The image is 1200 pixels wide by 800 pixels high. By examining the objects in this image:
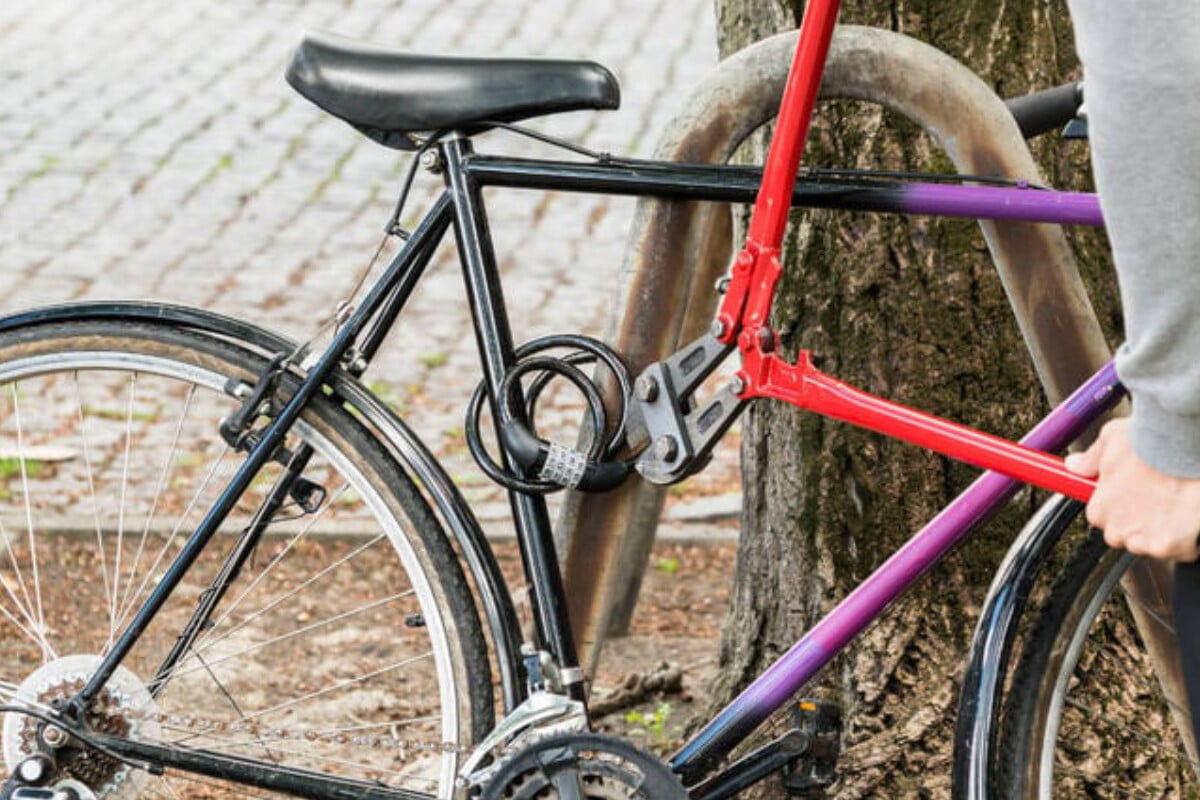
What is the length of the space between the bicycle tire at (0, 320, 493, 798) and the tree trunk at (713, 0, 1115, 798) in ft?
2.45

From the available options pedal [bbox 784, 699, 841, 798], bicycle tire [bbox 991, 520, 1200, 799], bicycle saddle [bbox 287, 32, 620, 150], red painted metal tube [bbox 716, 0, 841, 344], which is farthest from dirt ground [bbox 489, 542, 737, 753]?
bicycle saddle [bbox 287, 32, 620, 150]

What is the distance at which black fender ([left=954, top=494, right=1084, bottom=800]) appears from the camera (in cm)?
274

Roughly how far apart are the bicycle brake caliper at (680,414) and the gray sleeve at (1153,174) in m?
0.84

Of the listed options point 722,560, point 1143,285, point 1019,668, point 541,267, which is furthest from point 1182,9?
point 541,267

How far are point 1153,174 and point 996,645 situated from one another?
0.94 meters

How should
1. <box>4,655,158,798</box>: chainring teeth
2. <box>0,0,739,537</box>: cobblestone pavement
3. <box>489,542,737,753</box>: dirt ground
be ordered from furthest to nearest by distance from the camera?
<box>0,0,739,537</box>: cobblestone pavement → <box>489,542,737,753</box>: dirt ground → <box>4,655,158,798</box>: chainring teeth

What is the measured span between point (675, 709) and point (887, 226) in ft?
4.44

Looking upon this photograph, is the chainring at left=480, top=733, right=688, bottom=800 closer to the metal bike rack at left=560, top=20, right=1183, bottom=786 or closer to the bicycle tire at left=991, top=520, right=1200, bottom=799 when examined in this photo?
the metal bike rack at left=560, top=20, right=1183, bottom=786

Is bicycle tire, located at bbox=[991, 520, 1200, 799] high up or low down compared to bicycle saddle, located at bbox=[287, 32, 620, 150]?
down

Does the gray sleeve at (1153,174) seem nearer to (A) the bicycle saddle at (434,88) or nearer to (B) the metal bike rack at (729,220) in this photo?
(B) the metal bike rack at (729,220)

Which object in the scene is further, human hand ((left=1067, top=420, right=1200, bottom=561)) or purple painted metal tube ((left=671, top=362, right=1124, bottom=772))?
purple painted metal tube ((left=671, top=362, right=1124, bottom=772))

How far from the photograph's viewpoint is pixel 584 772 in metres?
2.87

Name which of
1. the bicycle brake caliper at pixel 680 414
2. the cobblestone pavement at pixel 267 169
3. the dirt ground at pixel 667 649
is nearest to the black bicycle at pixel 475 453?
the bicycle brake caliper at pixel 680 414

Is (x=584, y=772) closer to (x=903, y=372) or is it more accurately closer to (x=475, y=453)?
(x=475, y=453)
